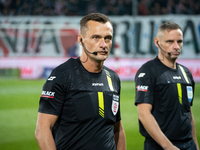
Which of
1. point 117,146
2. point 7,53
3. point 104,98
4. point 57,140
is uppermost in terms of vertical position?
point 104,98

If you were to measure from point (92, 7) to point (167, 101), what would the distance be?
17.4 m

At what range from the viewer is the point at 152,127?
2691 millimetres

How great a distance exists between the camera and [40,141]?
200 centimetres

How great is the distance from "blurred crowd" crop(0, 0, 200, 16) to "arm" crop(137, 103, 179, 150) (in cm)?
1638

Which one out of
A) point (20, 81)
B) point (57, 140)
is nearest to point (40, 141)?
point (57, 140)

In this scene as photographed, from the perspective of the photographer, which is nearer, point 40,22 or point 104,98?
point 104,98

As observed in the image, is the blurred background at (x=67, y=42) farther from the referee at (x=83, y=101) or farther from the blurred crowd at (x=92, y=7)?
the referee at (x=83, y=101)

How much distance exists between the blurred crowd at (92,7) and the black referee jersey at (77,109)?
55.5 feet

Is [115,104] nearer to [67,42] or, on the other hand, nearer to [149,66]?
[149,66]

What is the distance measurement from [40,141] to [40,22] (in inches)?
597

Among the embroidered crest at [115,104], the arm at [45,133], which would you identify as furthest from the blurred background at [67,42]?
the arm at [45,133]

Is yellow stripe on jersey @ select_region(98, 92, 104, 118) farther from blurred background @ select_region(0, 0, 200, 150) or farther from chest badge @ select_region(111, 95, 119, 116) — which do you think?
blurred background @ select_region(0, 0, 200, 150)

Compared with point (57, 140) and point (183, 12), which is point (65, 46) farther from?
point (57, 140)

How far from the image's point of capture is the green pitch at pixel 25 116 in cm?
580
